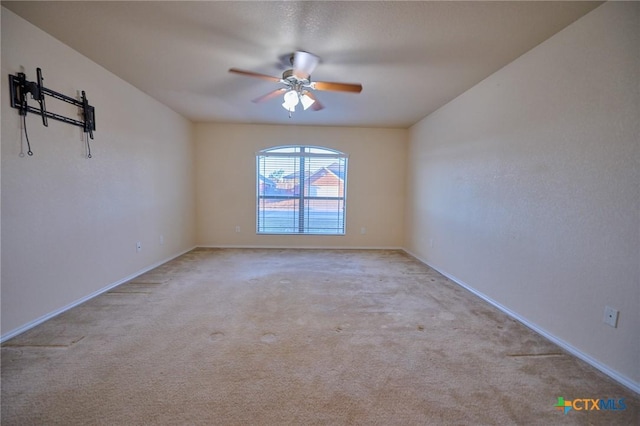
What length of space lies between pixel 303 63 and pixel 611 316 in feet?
9.72

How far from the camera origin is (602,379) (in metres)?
1.67

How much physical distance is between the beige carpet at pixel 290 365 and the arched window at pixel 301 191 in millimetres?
2547

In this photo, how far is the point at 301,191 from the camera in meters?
5.39

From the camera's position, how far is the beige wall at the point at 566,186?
1.64 metres

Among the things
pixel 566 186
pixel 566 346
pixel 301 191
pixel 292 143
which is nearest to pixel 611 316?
pixel 566 346

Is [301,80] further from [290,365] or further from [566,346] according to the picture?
[566,346]

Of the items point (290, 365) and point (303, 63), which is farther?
point (303, 63)

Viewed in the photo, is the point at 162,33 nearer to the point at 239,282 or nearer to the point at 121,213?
the point at 121,213

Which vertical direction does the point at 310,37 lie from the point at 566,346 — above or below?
above

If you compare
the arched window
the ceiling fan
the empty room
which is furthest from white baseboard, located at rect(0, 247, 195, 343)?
the ceiling fan

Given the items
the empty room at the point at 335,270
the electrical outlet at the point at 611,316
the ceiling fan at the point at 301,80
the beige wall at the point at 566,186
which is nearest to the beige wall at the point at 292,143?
the empty room at the point at 335,270

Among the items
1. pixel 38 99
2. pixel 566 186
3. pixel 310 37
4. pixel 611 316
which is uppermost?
pixel 310 37

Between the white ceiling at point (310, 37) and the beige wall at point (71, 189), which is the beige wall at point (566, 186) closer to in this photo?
the white ceiling at point (310, 37)

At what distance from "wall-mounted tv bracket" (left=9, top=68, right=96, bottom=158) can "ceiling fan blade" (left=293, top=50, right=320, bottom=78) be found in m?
2.09
